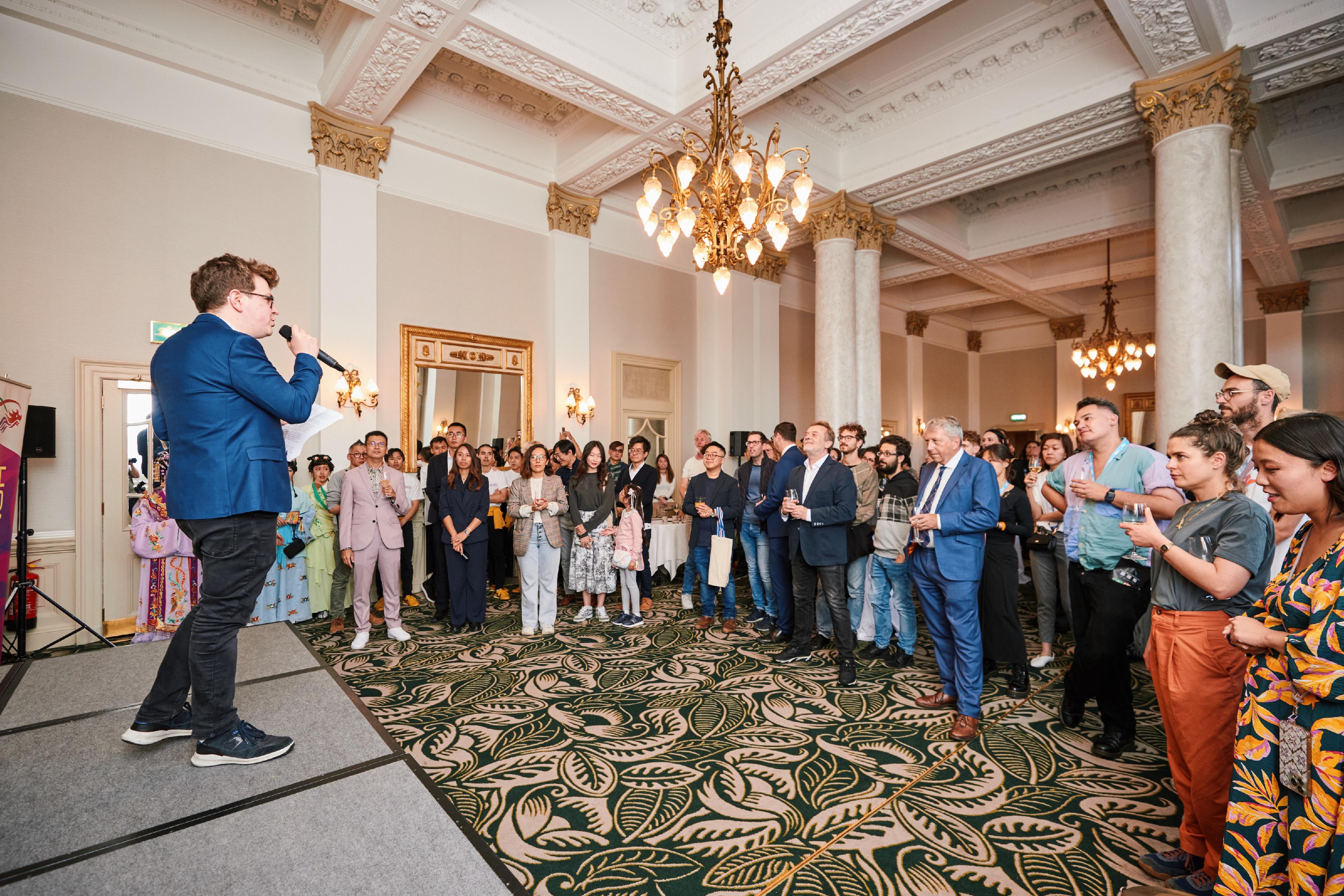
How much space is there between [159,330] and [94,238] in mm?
900

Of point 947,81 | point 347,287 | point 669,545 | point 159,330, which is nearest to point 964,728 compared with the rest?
point 669,545

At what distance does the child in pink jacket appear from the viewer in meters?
5.62

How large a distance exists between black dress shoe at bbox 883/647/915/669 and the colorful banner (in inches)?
227

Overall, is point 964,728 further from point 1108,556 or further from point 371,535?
point 371,535

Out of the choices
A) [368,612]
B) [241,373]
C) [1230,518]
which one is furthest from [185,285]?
[1230,518]

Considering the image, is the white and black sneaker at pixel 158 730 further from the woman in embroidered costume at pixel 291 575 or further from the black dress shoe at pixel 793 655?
the black dress shoe at pixel 793 655

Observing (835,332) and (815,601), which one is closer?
(815,601)

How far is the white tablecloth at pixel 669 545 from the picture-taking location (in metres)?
7.06

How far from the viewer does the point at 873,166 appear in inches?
323

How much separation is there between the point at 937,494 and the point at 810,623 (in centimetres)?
164

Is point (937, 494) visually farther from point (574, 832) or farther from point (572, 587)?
point (572, 587)

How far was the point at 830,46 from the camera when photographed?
5.58 meters

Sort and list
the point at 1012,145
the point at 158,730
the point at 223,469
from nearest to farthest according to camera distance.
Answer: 1. the point at 223,469
2. the point at 158,730
3. the point at 1012,145

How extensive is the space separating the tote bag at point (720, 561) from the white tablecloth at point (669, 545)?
1.38m
